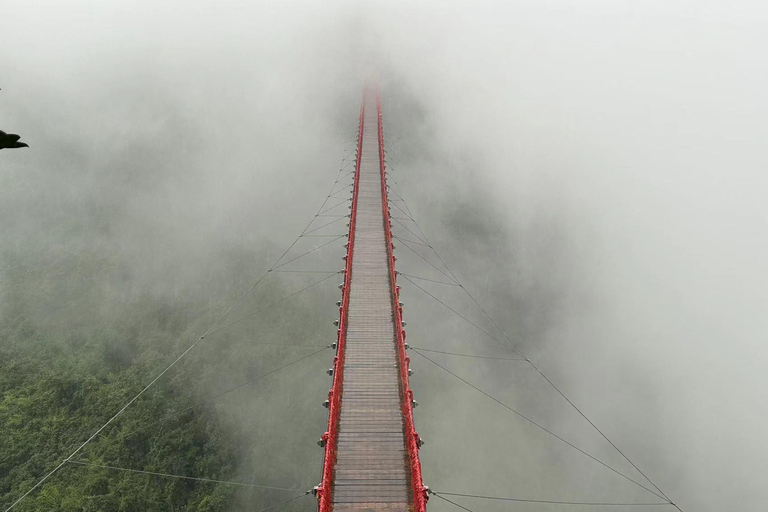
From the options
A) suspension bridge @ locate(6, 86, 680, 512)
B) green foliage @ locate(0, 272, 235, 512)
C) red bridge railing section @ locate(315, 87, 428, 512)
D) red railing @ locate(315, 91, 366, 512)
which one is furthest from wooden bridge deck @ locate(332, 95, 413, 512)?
green foliage @ locate(0, 272, 235, 512)

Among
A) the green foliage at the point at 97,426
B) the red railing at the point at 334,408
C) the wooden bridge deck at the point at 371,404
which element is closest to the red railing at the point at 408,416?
the wooden bridge deck at the point at 371,404

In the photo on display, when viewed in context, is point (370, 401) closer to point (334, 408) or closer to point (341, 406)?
point (341, 406)

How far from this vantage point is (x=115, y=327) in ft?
166

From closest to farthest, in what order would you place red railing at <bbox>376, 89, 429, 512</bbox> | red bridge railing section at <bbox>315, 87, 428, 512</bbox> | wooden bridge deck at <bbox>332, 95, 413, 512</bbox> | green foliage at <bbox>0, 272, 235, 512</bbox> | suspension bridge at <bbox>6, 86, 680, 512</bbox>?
red railing at <bbox>376, 89, 429, 512</bbox>, red bridge railing section at <bbox>315, 87, 428, 512</bbox>, suspension bridge at <bbox>6, 86, 680, 512</bbox>, wooden bridge deck at <bbox>332, 95, 413, 512</bbox>, green foliage at <bbox>0, 272, 235, 512</bbox>

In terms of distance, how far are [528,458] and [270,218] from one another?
49.4 meters

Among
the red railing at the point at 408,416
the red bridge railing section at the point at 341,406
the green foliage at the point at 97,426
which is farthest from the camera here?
the green foliage at the point at 97,426

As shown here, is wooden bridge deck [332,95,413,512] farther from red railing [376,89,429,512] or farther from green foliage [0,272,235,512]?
green foliage [0,272,235,512]

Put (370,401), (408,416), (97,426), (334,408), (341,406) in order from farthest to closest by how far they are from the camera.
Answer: (97,426) → (370,401) → (341,406) → (334,408) → (408,416)

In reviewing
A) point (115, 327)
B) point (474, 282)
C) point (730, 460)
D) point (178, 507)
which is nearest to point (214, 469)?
point (178, 507)

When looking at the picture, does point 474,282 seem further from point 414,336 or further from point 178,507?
point 178,507

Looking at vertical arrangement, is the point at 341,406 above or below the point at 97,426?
below

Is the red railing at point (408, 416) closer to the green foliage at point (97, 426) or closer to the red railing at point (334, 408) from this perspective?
the red railing at point (334, 408)

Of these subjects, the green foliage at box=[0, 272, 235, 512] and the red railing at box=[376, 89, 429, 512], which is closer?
the red railing at box=[376, 89, 429, 512]

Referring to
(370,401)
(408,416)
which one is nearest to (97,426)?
(370,401)
